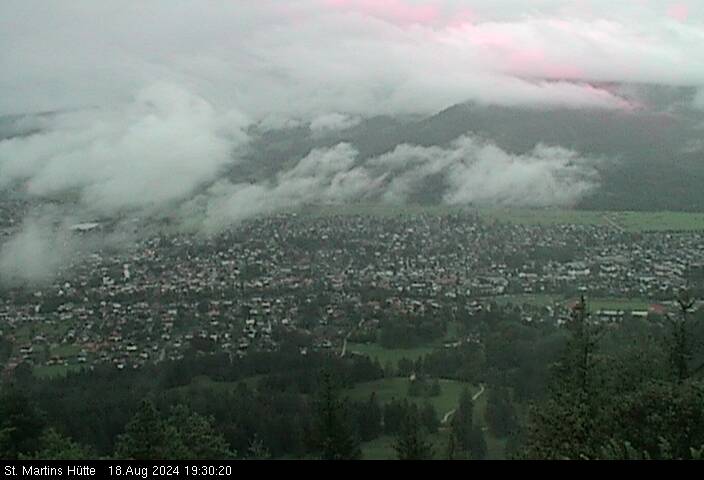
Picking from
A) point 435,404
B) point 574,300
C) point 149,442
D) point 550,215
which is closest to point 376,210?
point 550,215

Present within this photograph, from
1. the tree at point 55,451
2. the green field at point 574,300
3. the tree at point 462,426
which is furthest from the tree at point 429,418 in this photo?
the green field at point 574,300

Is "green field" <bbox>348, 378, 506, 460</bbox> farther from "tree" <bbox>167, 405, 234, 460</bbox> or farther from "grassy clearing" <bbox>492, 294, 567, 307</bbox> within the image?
"grassy clearing" <bbox>492, 294, 567, 307</bbox>

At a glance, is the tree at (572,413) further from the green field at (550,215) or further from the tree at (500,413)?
the green field at (550,215)

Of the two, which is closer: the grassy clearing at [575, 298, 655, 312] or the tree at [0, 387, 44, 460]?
the tree at [0, 387, 44, 460]

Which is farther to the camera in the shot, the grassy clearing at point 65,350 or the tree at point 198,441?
the grassy clearing at point 65,350

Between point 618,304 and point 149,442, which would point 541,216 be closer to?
point 618,304

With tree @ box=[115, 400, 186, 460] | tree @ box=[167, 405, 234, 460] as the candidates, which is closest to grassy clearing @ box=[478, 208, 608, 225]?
tree @ box=[167, 405, 234, 460]

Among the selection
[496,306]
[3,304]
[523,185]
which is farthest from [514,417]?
[523,185]
